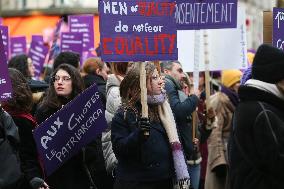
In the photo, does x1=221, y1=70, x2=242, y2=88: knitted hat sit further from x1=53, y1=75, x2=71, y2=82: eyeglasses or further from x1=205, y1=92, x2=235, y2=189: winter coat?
x1=53, y1=75, x2=71, y2=82: eyeglasses

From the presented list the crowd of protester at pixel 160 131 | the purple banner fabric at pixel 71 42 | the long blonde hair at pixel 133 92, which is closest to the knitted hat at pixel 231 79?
the crowd of protester at pixel 160 131

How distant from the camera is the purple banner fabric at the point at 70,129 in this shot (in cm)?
629

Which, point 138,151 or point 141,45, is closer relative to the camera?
point 138,151

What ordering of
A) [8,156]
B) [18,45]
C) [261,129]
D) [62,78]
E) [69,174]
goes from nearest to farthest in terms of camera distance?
[261,129] < [8,156] < [69,174] < [62,78] < [18,45]

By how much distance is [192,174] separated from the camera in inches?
328

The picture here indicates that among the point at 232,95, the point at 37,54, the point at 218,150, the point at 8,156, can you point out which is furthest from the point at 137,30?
the point at 37,54

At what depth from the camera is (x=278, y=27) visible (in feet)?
23.6

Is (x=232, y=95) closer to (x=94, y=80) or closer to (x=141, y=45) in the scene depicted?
(x=94, y=80)

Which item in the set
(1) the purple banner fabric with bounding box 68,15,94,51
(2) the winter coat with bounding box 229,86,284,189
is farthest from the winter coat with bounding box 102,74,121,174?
(1) the purple banner fabric with bounding box 68,15,94,51

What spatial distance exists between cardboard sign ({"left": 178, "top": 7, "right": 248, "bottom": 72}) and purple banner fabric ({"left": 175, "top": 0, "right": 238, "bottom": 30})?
0.80 metres

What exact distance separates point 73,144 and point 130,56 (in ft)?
2.81

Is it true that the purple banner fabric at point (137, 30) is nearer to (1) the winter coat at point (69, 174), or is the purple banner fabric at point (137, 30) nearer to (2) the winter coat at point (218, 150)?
(1) the winter coat at point (69, 174)

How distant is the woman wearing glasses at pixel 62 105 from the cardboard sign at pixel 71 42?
4818 mm

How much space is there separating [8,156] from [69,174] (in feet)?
4.24
